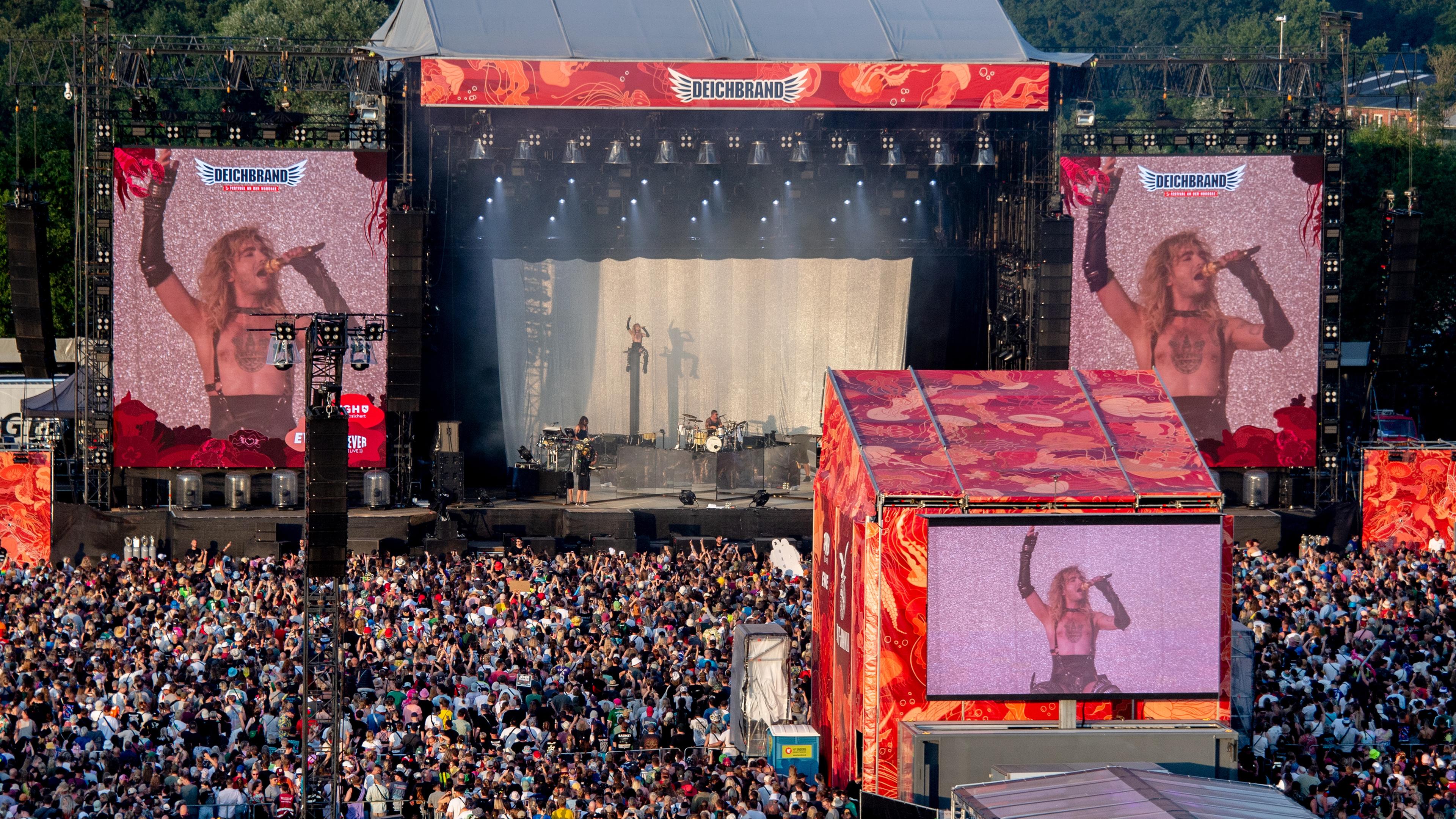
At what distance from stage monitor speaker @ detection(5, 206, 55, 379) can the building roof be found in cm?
2321

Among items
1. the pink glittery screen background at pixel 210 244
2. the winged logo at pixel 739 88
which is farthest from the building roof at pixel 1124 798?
the pink glittery screen background at pixel 210 244

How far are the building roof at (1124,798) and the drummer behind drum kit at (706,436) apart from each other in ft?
74.0

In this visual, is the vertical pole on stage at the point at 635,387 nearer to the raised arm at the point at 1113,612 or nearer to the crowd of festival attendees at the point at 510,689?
the crowd of festival attendees at the point at 510,689

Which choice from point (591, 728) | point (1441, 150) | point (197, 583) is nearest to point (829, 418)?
point (591, 728)

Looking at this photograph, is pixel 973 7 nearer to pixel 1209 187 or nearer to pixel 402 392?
pixel 1209 187

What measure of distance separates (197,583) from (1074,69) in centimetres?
1880

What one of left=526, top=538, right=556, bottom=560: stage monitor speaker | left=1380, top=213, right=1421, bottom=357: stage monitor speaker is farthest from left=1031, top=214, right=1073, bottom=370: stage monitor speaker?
left=526, top=538, right=556, bottom=560: stage monitor speaker

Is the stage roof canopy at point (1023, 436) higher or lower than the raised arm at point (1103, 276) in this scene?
lower

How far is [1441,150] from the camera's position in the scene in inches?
2114

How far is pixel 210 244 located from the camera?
1330 inches

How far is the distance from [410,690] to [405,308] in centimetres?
1326

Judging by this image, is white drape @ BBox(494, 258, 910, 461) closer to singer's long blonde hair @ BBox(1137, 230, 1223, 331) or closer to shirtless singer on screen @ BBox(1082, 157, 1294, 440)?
shirtless singer on screen @ BBox(1082, 157, 1294, 440)

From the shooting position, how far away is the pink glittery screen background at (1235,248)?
115ft

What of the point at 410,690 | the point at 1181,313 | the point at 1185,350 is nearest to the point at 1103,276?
the point at 1181,313
